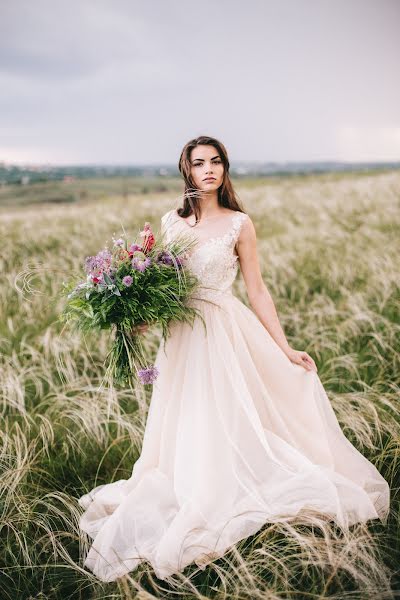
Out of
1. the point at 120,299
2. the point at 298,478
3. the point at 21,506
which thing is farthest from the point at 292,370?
the point at 21,506

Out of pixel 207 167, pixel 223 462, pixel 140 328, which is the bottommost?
pixel 223 462

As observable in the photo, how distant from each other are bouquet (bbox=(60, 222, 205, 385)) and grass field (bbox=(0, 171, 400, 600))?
0.35 meters

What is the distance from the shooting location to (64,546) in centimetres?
225

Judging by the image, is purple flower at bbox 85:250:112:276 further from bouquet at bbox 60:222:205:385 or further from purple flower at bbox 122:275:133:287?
purple flower at bbox 122:275:133:287

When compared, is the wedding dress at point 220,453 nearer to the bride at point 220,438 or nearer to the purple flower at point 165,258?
the bride at point 220,438

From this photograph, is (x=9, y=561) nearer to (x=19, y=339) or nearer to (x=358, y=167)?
(x=19, y=339)

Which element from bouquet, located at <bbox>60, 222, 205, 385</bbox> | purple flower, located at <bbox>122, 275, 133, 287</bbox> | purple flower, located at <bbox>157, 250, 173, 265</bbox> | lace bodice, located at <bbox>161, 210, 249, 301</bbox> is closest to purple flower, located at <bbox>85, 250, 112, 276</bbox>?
bouquet, located at <bbox>60, 222, 205, 385</bbox>

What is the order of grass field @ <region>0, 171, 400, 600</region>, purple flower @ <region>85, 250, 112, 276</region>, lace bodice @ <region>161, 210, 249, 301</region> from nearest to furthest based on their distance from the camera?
grass field @ <region>0, 171, 400, 600</region>, purple flower @ <region>85, 250, 112, 276</region>, lace bodice @ <region>161, 210, 249, 301</region>

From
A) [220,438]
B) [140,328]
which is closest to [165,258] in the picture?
[140,328]

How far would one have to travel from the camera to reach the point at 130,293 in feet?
6.57

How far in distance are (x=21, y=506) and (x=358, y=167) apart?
31493mm

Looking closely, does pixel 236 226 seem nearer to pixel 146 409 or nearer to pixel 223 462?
pixel 223 462

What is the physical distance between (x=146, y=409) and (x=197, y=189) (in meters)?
1.50

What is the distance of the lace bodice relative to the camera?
2250 millimetres
